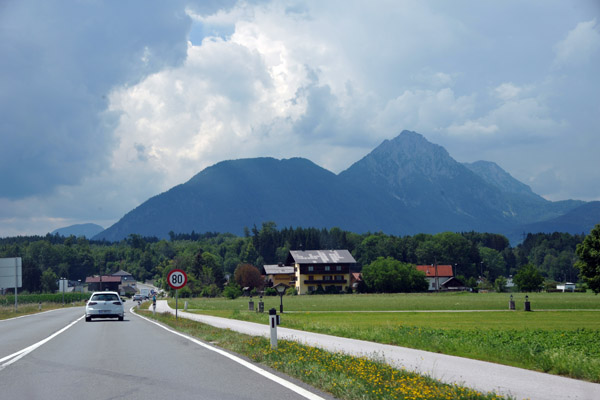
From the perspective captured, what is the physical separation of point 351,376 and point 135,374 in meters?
4.20

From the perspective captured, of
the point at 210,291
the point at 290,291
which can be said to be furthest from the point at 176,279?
the point at 290,291

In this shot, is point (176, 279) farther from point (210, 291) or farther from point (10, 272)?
point (210, 291)

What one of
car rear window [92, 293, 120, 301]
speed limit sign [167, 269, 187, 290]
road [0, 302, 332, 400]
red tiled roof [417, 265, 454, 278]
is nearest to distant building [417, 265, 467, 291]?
red tiled roof [417, 265, 454, 278]

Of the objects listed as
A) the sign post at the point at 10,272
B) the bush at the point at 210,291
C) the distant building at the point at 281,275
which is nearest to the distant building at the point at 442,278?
the distant building at the point at 281,275

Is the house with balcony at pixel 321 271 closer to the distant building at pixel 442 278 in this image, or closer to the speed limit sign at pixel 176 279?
the distant building at pixel 442 278

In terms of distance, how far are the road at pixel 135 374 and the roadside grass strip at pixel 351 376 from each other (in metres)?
0.37

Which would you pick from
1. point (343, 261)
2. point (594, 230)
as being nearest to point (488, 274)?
point (343, 261)

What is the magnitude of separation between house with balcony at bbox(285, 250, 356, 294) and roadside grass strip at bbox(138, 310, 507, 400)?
370 ft

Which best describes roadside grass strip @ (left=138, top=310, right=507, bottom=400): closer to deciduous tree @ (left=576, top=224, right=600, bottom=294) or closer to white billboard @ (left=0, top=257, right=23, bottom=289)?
deciduous tree @ (left=576, top=224, right=600, bottom=294)

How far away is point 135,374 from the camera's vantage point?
464 inches

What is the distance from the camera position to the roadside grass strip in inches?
348

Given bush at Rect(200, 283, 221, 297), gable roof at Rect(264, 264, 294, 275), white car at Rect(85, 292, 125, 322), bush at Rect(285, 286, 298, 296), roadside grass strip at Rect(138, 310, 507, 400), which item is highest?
roadside grass strip at Rect(138, 310, 507, 400)

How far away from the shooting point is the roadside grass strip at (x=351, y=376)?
883 cm

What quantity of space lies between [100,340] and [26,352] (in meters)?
Answer: 4.23
